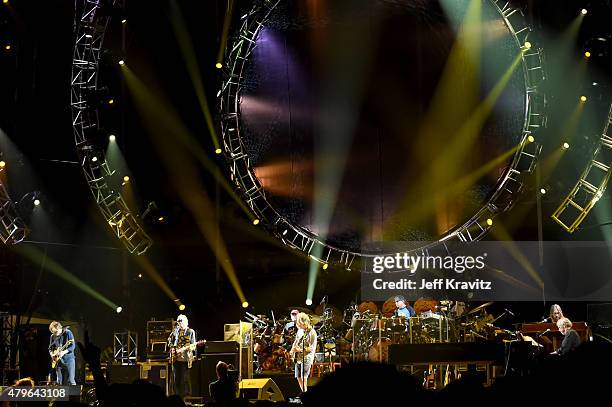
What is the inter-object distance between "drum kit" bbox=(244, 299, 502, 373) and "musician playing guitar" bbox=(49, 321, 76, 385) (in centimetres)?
314

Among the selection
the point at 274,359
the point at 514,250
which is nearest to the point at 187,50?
the point at 274,359

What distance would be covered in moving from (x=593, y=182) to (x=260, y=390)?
6.29 metres

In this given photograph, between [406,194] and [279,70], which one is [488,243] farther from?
[279,70]

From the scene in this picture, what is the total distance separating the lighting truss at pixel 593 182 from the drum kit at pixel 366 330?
6.35ft

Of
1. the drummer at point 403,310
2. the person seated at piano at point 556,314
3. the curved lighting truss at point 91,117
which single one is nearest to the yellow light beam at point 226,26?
the curved lighting truss at point 91,117

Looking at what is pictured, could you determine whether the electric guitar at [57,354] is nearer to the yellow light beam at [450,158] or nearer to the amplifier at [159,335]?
the amplifier at [159,335]

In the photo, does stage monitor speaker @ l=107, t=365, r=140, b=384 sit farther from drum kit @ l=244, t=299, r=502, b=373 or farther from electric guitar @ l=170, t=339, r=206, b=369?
drum kit @ l=244, t=299, r=502, b=373

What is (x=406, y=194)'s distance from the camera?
14125 mm

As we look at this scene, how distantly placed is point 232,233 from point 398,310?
3770 millimetres

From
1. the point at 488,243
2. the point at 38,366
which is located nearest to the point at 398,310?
the point at 488,243

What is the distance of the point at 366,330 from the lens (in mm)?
13180

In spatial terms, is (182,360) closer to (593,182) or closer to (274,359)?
(274,359)

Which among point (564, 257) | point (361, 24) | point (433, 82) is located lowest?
point (564, 257)

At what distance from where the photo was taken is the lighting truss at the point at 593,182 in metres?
12.6
